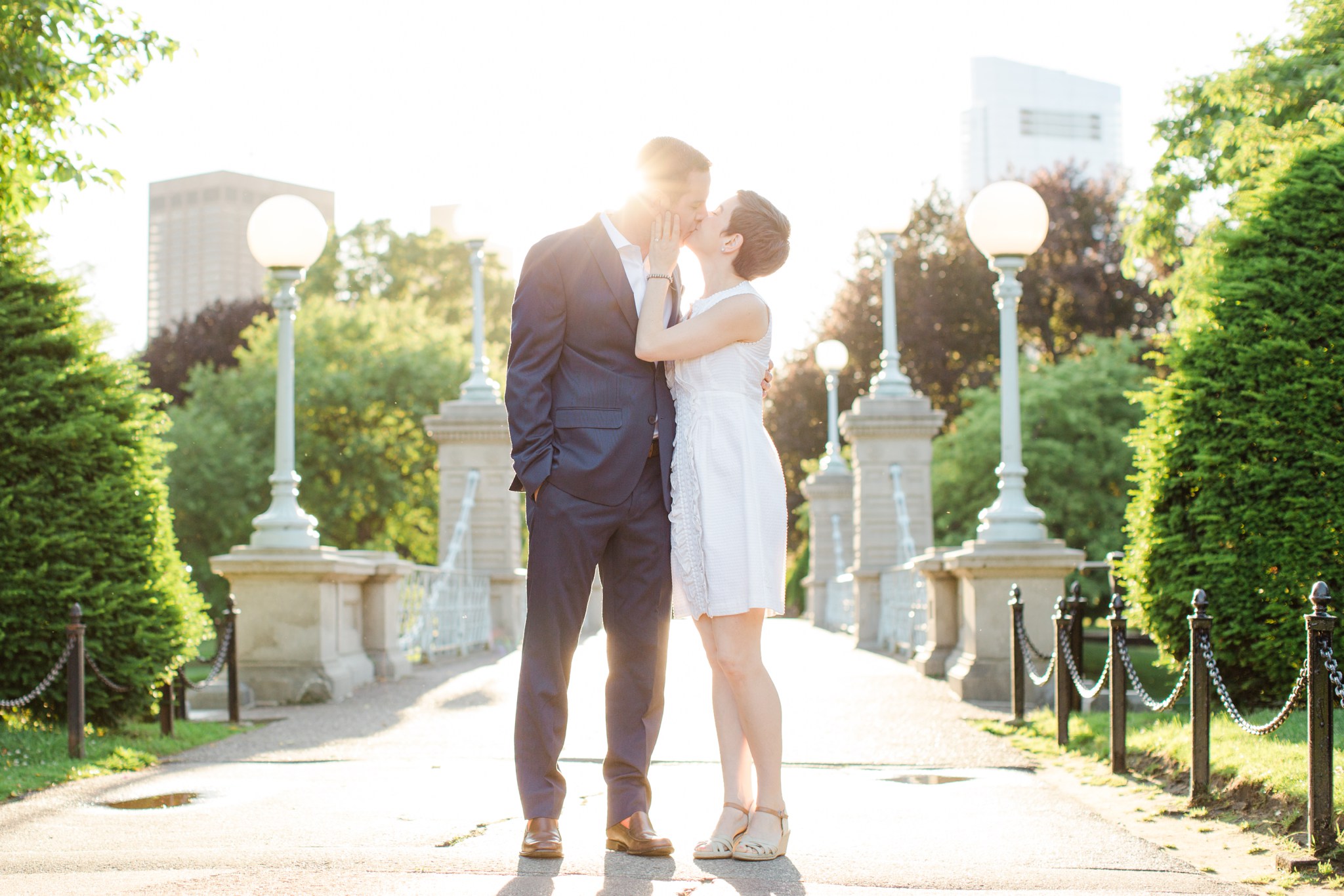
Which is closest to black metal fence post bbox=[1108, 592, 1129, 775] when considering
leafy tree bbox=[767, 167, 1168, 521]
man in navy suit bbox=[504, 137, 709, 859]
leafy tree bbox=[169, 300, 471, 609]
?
man in navy suit bbox=[504, 137, 709, 859]

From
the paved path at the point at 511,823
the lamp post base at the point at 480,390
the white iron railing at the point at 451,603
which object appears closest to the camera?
the paved path at the point at 511,823

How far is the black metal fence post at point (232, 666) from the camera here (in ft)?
27.3

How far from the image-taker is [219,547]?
28547 millimetres

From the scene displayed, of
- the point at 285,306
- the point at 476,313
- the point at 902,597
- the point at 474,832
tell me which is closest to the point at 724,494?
the point at 474,832

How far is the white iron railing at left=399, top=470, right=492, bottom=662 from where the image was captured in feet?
41.5

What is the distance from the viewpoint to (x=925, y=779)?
19.8ft

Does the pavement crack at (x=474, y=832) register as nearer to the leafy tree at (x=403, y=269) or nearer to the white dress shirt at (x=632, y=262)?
the white dress shirt at (x=632, y=262)

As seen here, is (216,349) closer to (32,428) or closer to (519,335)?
(32,428)

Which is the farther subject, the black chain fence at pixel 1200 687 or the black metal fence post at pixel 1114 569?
the black metal fence post at pixel 1114 569

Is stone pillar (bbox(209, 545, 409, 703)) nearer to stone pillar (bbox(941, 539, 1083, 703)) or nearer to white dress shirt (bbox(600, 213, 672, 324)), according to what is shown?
stone pillar (bbox(941, 539, 1083, 703))


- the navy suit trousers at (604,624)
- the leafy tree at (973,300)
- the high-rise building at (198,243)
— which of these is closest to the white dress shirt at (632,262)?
the navy suit trousers at (604,624)

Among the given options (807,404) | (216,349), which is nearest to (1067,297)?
(807,404)

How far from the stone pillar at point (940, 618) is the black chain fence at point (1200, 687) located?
235 centimetres

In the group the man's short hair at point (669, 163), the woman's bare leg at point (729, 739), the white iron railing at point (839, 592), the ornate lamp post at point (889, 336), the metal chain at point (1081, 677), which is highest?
the ornate lamp post at point (889, 336)
